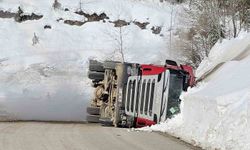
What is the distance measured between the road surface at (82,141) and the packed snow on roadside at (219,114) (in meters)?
0.55

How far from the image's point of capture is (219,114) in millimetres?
11930

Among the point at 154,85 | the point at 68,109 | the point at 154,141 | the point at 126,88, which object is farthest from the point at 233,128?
the point at 68,109

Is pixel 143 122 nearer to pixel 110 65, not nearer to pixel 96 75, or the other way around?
pixel 110 65

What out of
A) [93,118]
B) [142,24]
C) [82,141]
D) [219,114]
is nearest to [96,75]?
[93,118]

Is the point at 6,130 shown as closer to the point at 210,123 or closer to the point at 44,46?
the point at 210,123

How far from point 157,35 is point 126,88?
31794 millimetres

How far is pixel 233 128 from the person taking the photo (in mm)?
10828

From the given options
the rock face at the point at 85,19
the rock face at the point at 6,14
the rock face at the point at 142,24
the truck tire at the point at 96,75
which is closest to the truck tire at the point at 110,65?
the truck tire at the point at 96,75

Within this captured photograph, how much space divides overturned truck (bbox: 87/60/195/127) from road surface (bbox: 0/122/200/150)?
6.49ft

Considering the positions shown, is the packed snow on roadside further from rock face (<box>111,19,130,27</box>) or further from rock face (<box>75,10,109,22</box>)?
rock face (<box>75,10,109,22</box>)

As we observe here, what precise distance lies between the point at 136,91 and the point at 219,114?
21.7 ft

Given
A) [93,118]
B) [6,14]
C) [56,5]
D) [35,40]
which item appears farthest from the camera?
[56,5]

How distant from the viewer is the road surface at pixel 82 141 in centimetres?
1131

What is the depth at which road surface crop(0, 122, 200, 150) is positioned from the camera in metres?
11.3
